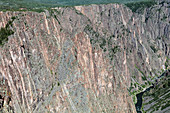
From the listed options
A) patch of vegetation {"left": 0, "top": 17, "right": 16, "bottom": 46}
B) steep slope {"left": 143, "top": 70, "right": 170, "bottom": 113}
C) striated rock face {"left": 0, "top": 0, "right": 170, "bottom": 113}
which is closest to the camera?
patch of vegetation {"left": 0, "top": 17, "right": 16, "bottom": 46}

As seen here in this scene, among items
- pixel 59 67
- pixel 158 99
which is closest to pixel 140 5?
pixel 158 99

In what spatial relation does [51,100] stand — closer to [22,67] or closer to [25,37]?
[22,67]

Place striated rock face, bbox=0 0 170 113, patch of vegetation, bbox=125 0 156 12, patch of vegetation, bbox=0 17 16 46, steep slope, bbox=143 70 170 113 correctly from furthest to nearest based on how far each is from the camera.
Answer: patch of vegetation, bbox=125 0 156 12
steep slope, bbox=143 70 170 113
striated rock face, bbox=0 0 170 113
patch of vegetation, bbox=0 17 16 46

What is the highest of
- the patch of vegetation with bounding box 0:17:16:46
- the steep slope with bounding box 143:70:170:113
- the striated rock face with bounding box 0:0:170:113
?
the patch of vegetation with bounding box 0:17:16:46

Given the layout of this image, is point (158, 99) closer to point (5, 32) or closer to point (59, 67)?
point (59, 67)

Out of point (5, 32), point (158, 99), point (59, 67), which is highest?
point (5, 32)

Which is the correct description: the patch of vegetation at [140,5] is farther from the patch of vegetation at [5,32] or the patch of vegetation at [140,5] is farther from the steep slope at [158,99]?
the patch of vegetation at [5,32]

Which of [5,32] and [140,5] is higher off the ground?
[5,32]

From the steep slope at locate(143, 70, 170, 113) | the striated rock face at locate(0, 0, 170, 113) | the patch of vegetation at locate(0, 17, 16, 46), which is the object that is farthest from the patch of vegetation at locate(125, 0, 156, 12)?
the patch of vegetation at locate(0, 17, 16, 46)

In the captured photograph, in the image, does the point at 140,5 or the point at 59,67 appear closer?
the point at 59,67

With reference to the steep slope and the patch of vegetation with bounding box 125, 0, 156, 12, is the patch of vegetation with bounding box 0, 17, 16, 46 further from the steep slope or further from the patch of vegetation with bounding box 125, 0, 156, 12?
the patch of vegetation with bounding box 125, 0, 156, 12

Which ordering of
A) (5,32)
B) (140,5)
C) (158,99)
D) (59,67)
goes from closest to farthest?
1. (5,32)
2. (59,67)
3. (158,99)
4. (140,5)
